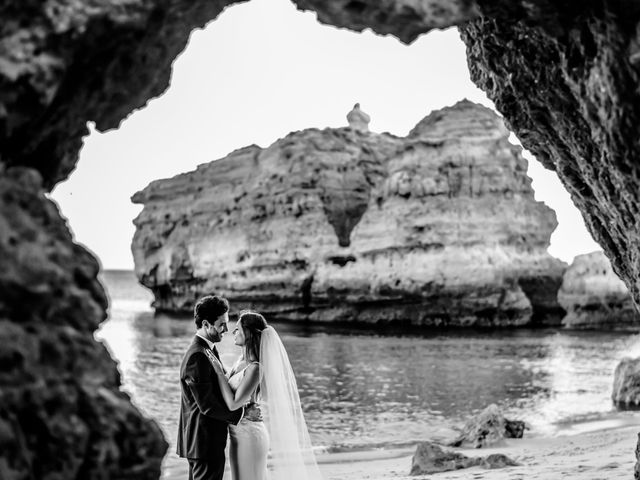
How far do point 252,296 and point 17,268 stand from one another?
50.6m

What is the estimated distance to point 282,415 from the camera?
6.37 meters

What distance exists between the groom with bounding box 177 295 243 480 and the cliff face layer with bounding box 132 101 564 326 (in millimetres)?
41010

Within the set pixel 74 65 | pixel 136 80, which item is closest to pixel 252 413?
pixel 136 80

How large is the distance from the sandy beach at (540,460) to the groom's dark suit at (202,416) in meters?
4.19

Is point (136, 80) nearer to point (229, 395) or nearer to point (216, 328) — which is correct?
point (216, 328)

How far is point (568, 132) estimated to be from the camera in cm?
583

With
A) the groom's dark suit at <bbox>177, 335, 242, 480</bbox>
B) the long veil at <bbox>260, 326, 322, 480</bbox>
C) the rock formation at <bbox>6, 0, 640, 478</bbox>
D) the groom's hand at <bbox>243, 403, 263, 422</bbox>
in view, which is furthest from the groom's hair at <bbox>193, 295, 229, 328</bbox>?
the rock formation at <bbox>6, 0, 640, 478</bbox>

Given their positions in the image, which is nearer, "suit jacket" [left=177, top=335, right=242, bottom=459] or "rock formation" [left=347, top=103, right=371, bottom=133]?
"suit jacket" [left=177, top=335, right=242, bottom=459]

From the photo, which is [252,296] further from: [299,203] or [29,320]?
[29,320]

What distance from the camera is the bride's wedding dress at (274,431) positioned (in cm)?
564

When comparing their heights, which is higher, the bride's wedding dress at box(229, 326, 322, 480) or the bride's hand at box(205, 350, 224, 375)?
the bride's hand at box(205, 350, 224, 375)

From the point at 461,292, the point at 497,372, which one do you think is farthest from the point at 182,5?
the point at 461,292

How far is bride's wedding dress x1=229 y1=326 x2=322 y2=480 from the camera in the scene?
5.64m

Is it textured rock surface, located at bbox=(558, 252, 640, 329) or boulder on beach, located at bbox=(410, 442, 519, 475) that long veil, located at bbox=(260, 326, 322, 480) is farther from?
textured rock surface, located at bbox=(558, 252, 640, 329)
